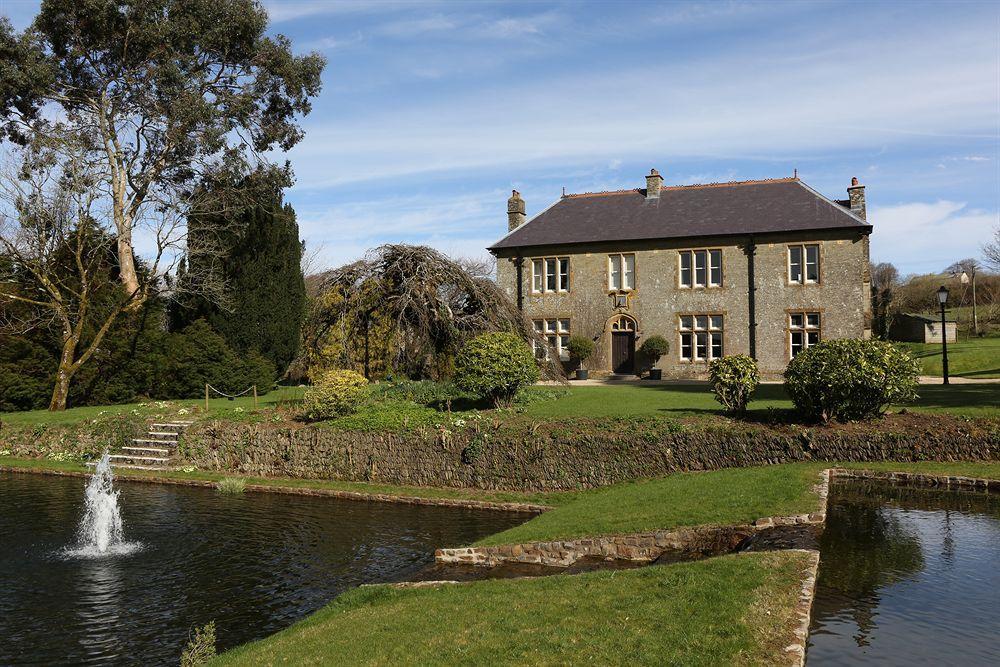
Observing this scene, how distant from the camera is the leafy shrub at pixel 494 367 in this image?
20.6 m

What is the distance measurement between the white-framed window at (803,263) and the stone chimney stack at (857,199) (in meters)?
2.69

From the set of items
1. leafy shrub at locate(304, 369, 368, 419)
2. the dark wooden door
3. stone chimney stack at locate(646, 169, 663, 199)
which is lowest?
leafy shrub at locate(304, 369, 368, 419)

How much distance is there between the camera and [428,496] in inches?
672

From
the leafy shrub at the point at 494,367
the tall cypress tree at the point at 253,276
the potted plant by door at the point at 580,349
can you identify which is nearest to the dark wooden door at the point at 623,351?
the potted plant by door at the point at 580,349

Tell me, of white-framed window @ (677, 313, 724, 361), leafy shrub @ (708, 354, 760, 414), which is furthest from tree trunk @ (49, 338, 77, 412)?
white-framed window @ (677, 313, 724, 361)

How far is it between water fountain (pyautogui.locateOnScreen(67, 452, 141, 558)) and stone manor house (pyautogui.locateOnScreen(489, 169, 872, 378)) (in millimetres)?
23106

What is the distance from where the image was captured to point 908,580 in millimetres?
9484

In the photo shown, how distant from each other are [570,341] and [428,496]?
2101 cm

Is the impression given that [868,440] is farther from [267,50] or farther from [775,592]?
[267,50]

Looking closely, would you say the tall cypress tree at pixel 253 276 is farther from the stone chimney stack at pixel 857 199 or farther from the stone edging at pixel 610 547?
the stone chimney stack at pixel 857 199

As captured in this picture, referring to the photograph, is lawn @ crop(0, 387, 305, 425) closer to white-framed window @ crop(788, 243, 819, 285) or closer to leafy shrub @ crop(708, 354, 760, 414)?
leafy shrub @ crop(708, 354, 760, 414)

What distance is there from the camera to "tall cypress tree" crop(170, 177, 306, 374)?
101 feet

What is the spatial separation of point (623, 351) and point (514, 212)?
1018cm

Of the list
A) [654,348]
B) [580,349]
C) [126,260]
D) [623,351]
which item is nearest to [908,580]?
[654,348]
